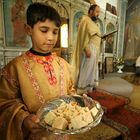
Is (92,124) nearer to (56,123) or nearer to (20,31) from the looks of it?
(56,123)

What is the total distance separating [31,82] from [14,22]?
3.27m

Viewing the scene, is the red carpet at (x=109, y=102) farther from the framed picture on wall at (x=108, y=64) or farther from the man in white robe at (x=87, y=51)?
the framed picture on wall at (x=108, y=64)

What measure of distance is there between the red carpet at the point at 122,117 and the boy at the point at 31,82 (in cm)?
178

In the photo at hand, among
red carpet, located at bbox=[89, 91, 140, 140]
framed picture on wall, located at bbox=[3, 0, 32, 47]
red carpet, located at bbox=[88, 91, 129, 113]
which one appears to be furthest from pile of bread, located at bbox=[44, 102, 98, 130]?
framed picture on wall, located at bbox=[3, 0, 32, 47]

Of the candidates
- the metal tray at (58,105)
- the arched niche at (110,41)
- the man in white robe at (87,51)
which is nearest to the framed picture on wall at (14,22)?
the man in white robe at (87,51)

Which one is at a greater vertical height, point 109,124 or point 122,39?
point 122,39

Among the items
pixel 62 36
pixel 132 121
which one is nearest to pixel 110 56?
pixel 62 36

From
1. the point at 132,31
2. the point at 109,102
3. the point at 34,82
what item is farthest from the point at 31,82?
the point at 132,31

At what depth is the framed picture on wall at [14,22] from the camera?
3697 millimetres

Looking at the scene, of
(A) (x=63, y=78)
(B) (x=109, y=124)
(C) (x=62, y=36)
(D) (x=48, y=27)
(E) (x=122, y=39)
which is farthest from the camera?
(E) (x=122, y=39)

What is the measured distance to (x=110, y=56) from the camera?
23.7ft

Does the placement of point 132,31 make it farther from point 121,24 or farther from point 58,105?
point 58,105

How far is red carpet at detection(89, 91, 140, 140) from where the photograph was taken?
2469 millimetres

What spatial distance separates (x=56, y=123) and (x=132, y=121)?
219 cm
